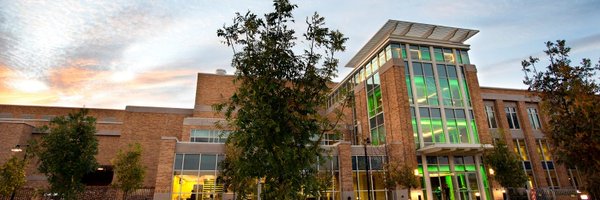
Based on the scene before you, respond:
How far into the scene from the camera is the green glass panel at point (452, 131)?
28.7 metres

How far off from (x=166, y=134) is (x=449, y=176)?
102 ft

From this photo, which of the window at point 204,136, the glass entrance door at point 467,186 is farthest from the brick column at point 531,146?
the window at point 204,136

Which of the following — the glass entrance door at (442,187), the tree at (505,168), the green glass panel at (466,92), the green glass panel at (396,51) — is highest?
the green glass panel at (396,51)

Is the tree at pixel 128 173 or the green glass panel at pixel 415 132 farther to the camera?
the green glass panel at pixel 415 132

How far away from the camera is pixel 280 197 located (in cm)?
718

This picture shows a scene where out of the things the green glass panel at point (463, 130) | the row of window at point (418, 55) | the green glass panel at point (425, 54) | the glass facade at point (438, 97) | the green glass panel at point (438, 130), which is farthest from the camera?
the green glass panel at point (425, 54)

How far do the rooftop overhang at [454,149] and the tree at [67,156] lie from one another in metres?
23.6

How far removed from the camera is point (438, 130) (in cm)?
2877

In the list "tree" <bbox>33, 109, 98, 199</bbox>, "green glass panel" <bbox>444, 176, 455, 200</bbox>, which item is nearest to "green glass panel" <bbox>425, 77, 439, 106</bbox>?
"green glass panel" <bbox>444, 176, 455, 200</bbox>

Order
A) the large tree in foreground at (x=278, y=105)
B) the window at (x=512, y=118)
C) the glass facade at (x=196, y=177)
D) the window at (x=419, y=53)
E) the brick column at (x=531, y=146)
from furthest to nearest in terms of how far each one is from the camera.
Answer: the window at (x=512, y=118)
the brick column at (x=531, y=146)
the window at (x=419, y=53)
the glass facade at (x=196, y=177)
the large tree in foreground at (x=278, y=105)

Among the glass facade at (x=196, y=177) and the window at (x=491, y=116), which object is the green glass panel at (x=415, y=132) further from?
the glass facade at (x=196, y=177)

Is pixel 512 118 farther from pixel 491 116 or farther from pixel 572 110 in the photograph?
pixel 572 110

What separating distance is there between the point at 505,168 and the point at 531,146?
515 inches

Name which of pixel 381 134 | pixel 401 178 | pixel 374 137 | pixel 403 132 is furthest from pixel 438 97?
pixel 401 178
